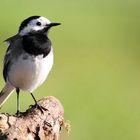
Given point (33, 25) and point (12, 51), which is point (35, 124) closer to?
point (12, 51)

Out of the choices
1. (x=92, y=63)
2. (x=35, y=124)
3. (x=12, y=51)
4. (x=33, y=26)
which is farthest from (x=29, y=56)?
(x=92, y=63)

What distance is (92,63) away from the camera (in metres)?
19.5

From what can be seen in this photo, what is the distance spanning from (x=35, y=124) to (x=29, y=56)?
139 cm

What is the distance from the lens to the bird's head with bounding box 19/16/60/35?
1106 cm

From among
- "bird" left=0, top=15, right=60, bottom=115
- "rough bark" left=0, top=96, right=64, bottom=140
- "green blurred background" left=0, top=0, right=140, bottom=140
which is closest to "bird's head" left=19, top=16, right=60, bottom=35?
"bird" left=0, top=15, right=60, bottom=115

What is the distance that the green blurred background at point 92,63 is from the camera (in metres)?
15.8

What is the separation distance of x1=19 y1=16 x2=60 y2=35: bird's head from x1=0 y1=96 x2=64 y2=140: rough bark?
3.76 feet

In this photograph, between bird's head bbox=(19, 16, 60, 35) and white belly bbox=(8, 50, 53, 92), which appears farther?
bird's head bbox=(19, 16, 60, 35)

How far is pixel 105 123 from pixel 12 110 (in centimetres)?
145

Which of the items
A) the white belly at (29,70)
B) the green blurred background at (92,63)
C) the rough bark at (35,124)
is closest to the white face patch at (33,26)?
the white belly at (29,70)

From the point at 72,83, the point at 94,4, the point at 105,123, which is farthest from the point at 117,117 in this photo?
the point at 94,4

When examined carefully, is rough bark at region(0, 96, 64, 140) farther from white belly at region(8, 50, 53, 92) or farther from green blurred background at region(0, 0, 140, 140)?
green blurred background at region(0, 0, 140, 140)

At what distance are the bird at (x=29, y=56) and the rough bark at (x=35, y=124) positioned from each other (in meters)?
0.74

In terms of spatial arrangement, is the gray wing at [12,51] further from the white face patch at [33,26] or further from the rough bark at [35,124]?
the rough bark at [35,124]
